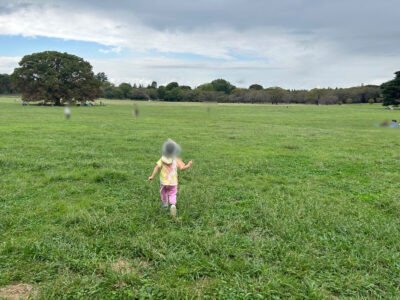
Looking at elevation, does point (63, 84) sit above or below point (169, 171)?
above

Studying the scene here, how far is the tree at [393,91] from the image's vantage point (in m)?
57.8

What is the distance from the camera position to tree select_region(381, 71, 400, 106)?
57750 mm

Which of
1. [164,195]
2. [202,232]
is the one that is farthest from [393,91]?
[202,232]

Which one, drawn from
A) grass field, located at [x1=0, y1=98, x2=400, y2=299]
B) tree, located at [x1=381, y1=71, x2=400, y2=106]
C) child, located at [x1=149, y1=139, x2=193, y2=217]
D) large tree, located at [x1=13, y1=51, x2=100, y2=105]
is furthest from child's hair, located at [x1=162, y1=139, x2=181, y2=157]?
tree, located at [x1=381, y1=71, x2=400, y2=106]

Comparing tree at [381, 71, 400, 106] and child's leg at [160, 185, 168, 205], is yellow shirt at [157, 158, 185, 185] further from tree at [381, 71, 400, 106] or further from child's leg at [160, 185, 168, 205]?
tree at [381, 71, 400, 106]

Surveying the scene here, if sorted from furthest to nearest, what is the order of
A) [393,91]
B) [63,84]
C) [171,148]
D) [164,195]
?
1. [393,91]
2. [63,84]
3. [164,195]
4. [171,148]

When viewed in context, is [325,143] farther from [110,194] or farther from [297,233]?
[110,194]

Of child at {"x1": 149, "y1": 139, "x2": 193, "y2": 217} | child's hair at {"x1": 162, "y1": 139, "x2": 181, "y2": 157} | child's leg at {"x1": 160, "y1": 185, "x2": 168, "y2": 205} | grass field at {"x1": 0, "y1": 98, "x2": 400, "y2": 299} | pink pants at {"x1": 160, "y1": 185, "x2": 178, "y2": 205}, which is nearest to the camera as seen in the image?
grass field at {"x1": 0, "y1": 98, "x2": 400, "y2": 299}

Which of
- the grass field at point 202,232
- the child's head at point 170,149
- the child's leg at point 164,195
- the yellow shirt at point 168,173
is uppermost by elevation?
the child's head at point 170,149

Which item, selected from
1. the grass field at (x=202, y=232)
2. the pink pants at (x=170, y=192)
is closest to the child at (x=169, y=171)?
the pink pants at (x=170, y=192)

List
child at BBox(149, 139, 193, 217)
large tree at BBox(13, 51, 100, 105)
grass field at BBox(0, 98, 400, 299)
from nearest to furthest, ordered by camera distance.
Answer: grass field at BBox(0, 98, 400, 299)
child at BBox(149, 139, 193, 217)
large tree at BBox(13, 51, 100, 105)

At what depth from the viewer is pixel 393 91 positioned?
190 ft

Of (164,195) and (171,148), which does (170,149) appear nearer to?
(171,148)

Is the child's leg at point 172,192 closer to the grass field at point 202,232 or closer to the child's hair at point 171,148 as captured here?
the grass field at point 202,232
